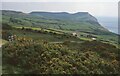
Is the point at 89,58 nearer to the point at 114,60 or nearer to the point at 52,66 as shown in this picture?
the point at 114,60

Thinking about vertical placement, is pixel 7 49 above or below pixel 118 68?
above

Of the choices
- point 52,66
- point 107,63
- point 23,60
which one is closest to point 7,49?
point 23,60

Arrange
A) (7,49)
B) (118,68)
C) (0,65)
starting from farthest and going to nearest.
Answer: (118,68) < (7,49) < (0,65)

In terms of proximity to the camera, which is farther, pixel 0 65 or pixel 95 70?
pixel 95 70

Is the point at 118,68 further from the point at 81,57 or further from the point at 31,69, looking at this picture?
the point at 31,69

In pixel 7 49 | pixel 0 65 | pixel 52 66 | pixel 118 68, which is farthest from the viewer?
pixel 118 68

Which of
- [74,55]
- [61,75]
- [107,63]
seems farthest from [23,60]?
[107,63]
